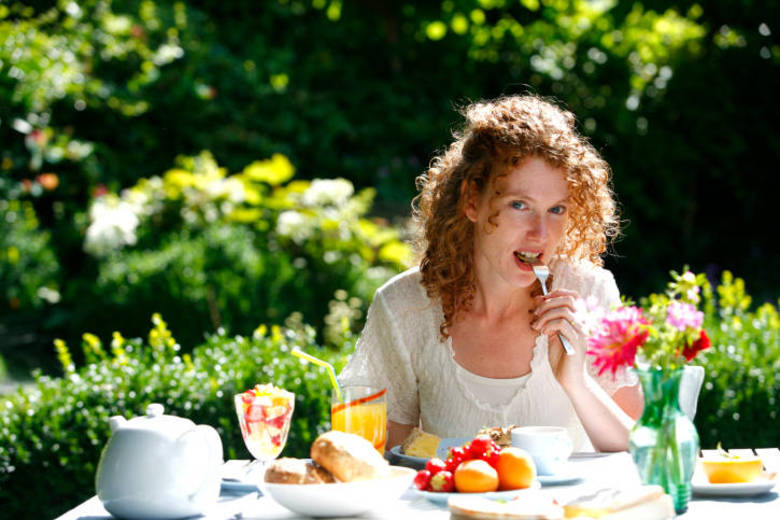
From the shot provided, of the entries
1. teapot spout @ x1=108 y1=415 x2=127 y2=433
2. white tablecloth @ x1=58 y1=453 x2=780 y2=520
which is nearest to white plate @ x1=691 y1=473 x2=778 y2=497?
white tablecloth @ x1=58 y1=453 x2=780 y2=520

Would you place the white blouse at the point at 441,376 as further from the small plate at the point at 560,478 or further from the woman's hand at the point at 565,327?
the small plate at the point at 560,478

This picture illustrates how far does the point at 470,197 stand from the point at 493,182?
0.41 feet

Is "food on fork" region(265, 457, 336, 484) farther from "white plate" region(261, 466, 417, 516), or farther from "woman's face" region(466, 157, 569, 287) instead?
"woman's face" region(466, 157, 569, 287)

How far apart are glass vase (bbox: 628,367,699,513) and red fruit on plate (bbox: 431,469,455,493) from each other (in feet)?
1.09

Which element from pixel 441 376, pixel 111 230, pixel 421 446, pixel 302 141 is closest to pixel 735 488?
pixel 421 446

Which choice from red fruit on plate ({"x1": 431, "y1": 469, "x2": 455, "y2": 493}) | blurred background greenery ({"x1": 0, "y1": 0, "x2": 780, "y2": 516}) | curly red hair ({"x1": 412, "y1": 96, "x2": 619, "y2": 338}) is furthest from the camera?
blurred background greenery ({"x1": 0, "y1": 0, "x2": 780, "y2": 516})

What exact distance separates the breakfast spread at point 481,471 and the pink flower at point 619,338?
0.26m

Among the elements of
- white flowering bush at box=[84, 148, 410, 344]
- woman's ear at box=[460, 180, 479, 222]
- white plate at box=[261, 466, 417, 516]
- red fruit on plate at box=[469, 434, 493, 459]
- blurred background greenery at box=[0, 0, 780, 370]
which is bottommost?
white plate at box=[261, 466, 417, 516]

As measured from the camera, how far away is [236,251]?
5875 mm

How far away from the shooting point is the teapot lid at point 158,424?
173 centimetres

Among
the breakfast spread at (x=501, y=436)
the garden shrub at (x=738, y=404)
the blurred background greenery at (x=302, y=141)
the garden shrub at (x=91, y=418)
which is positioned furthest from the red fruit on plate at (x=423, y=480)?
the blurred background greenery at (x=302, y=141)

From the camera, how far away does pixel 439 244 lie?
276 cm

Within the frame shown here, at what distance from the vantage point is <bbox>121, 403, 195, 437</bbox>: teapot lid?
173cm

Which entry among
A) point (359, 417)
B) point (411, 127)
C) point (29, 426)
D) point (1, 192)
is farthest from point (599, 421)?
point (411, 127)
